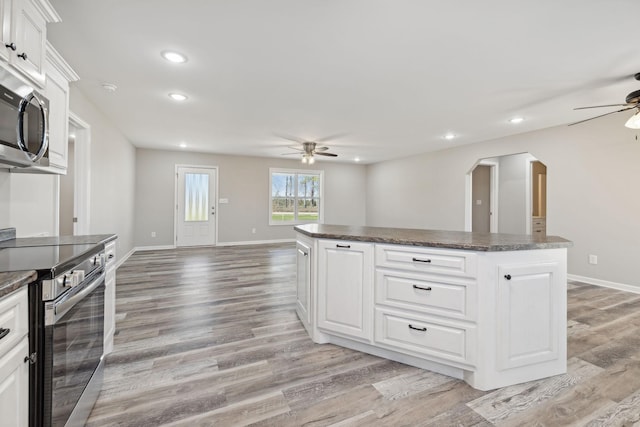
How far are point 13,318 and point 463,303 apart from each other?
2141 mm

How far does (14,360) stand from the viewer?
931 mm

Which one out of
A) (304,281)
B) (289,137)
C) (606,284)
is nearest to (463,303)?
(304,281)

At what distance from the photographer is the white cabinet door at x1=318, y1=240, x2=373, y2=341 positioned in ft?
6.95

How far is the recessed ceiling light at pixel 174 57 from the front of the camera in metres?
2.38

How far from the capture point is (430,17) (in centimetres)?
192

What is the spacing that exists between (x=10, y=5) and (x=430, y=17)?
2.34 meters

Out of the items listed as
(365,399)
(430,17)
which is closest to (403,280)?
Answer: (365,399)

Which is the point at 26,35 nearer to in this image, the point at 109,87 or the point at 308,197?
the point at 109,87

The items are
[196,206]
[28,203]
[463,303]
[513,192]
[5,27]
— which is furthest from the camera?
[196,206]

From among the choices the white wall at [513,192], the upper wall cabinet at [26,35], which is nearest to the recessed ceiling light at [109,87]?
the upper wall cabinet at [26,35]

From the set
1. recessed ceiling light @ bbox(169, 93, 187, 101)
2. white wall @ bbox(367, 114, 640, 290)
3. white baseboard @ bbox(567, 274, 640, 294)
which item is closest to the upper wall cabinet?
recessed ceiling light @ bbox(169, 93, 187, 101)

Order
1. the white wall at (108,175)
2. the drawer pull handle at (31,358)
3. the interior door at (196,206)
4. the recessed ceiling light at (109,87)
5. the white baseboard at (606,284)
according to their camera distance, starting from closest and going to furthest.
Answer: the drawer pull handle at (31,358) < the recessed ceiling light at (109,87) < the white wall at (108,175) < the white baseboard at (606,284) < the interior door at (196,206)

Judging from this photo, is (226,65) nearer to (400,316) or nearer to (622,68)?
(400,316)

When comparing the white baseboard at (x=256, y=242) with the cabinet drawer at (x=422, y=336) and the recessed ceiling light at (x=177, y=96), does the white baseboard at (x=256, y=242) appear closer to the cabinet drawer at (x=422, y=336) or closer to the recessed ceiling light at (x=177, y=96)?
the recessed ceiling light at (x=177, y=96)
